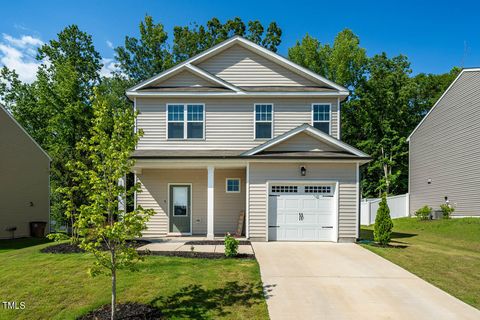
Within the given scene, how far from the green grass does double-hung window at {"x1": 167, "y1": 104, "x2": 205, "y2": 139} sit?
8.50 m

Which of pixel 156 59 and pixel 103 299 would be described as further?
pixel 156 59

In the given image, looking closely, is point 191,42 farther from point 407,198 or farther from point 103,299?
point 103,299

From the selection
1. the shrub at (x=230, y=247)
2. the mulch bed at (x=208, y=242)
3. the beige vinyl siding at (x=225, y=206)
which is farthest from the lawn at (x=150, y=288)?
the beige vinyl siding at (x=225, y=206)

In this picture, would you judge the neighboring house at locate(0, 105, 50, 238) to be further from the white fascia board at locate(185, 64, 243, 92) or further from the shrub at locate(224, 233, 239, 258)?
the shrub at locate(224, 233, 239, 258)

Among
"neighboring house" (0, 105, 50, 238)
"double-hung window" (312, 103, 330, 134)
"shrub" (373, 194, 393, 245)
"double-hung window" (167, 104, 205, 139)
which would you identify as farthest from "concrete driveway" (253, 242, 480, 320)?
"neighboring house" (0, 105, 50, 238)

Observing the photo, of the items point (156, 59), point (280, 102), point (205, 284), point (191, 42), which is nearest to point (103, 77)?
point (156, 59)

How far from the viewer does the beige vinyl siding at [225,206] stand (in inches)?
561

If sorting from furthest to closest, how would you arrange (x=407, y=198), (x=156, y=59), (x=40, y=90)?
(x=156, y=59)
(x=40, y=90)
(x=407, y=198)

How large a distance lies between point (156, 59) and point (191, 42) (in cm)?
361

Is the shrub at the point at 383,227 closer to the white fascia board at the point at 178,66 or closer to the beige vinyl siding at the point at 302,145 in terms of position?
the beige vinyl siding at the point at 302,145

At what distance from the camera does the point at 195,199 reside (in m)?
14.4

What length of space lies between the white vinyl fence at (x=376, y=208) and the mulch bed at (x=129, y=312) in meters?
18.9

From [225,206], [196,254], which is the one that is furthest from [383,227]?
[196,254]

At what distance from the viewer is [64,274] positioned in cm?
767
